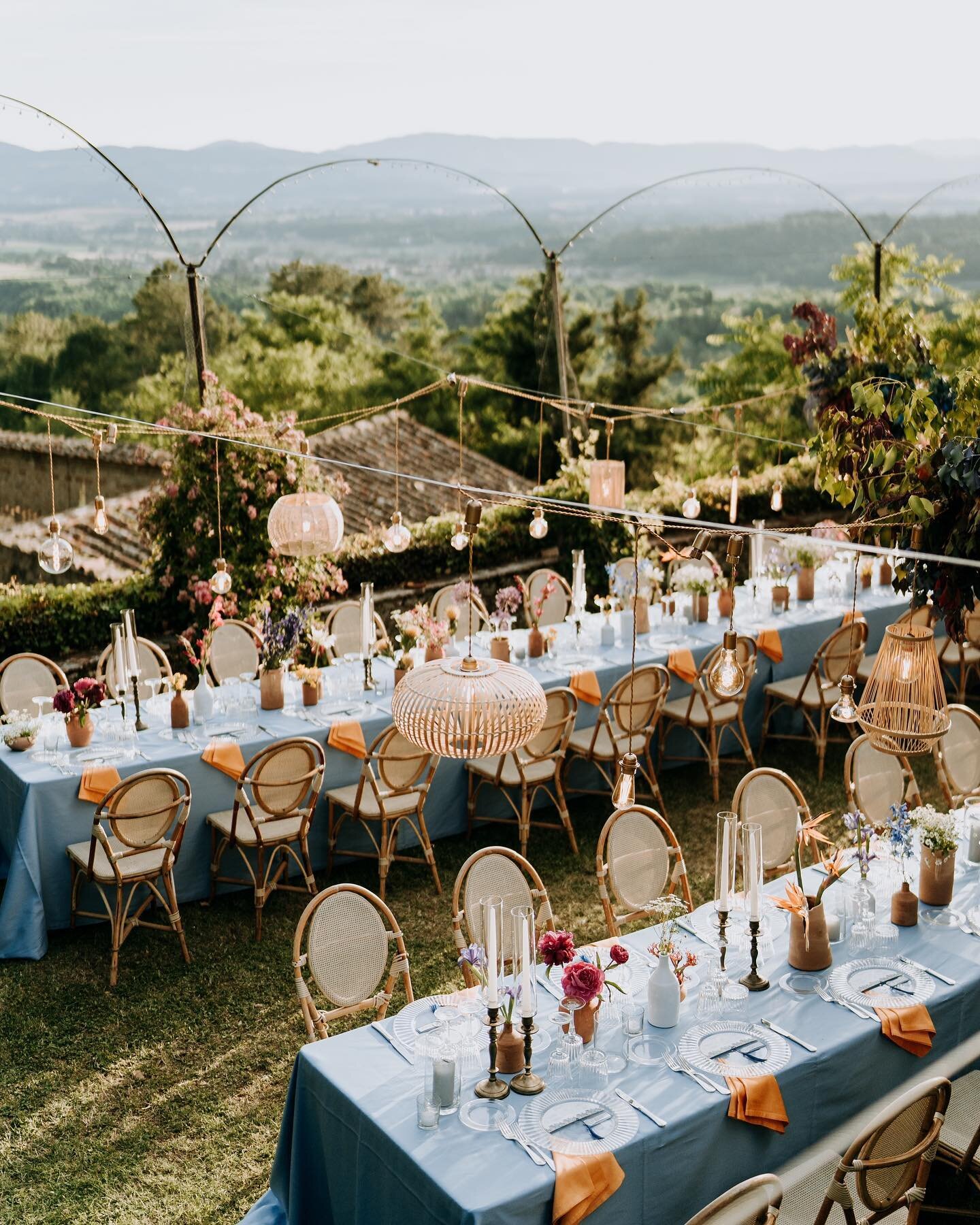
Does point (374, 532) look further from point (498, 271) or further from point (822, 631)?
point (498, 271)

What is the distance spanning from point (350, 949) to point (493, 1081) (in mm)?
1176

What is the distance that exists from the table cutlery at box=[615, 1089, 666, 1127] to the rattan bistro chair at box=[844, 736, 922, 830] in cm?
303

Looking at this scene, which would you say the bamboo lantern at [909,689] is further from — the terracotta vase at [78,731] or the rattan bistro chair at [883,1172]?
the terracotta vase at [78,731]

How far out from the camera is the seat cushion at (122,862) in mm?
6500

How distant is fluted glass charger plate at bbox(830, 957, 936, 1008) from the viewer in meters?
4.85

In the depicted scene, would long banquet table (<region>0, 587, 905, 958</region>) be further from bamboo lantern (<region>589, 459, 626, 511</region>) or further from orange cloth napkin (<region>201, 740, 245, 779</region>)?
bamboo lantern (<region>589, 459, 626, 511</region>)

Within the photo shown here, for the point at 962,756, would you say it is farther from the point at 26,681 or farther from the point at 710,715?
the point at 26,681

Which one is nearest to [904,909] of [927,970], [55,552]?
[927,970]

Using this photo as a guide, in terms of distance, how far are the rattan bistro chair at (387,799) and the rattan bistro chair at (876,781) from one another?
2237 millimetres

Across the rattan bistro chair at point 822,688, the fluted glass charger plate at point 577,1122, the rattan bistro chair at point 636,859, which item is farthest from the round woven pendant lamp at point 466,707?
the rattan bistro chair at point 822,688

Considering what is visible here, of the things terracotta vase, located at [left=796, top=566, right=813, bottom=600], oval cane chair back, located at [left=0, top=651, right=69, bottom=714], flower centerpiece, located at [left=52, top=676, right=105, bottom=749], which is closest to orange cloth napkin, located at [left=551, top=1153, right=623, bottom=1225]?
flower centerpiece, located at [left=52, top=676, right=105, bottom=749]

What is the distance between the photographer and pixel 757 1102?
4.34 metres

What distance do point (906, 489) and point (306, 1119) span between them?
2902 millimetres

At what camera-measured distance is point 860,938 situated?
17.3 ft
